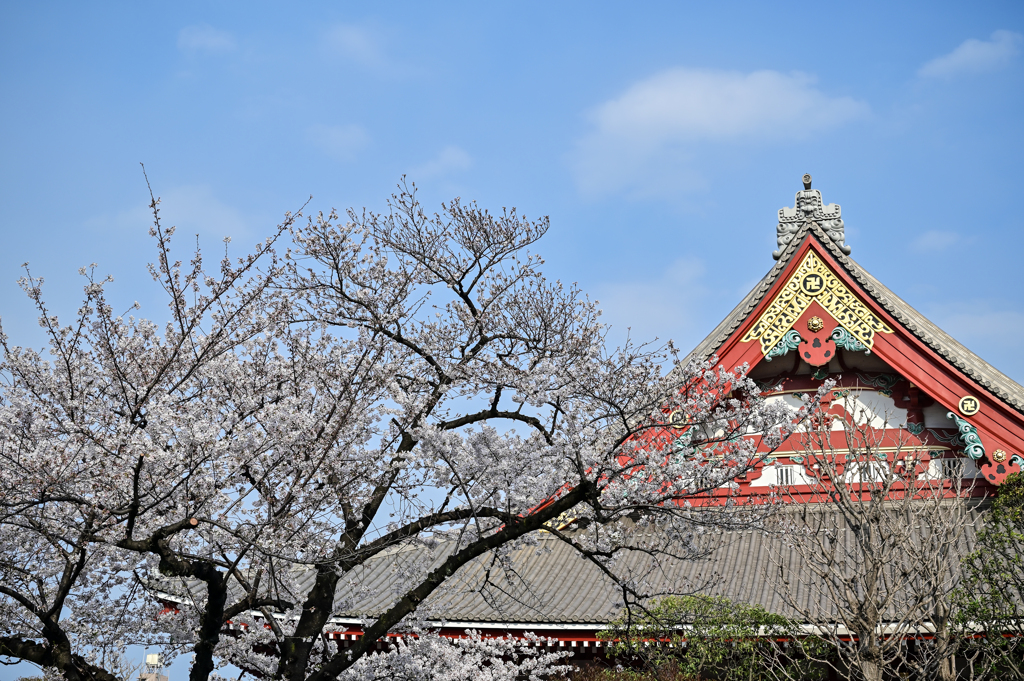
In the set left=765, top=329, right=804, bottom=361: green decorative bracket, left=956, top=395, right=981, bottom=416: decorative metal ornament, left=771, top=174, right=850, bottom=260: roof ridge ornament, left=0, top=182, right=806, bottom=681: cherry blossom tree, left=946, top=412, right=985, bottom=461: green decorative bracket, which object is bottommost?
left=0, top=182, right=806, bottom=681: cherry blossom tree

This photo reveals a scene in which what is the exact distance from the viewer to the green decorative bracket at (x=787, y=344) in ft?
43.4

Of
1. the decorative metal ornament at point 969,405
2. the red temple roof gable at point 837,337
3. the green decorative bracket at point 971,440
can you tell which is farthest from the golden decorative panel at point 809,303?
the green decorative bracket at point 971,440

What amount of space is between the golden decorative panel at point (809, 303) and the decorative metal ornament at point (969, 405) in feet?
4.72

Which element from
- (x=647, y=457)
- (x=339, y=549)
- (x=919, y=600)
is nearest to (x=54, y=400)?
(x=339, y=549)

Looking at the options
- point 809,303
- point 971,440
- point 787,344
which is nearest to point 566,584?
point 787,344

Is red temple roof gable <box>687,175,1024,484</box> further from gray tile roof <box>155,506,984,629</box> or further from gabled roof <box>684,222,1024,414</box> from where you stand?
gray tile roof <box>155,506,984,629</box>

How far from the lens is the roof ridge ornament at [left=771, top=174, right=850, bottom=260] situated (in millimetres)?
14109

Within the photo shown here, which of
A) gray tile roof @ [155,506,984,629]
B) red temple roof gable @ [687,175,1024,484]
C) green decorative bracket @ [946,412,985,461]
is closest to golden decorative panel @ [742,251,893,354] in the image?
red temple roof gable @ [687,175,1024,484]

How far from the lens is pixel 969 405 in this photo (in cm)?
1235

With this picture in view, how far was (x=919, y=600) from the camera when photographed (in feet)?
23.3

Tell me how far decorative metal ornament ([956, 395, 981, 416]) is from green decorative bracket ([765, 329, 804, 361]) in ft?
7.55

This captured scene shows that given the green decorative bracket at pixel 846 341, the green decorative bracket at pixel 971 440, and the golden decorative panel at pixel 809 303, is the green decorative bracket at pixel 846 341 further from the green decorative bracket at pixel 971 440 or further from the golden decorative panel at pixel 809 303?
the green decorative bracket at pixel 971 440

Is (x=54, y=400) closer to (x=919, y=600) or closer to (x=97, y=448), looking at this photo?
(x=97, y=448)

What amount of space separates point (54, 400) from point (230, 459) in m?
1.91
